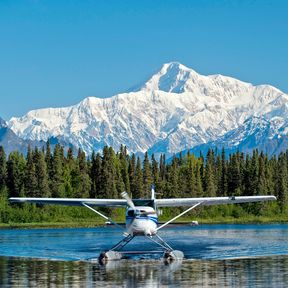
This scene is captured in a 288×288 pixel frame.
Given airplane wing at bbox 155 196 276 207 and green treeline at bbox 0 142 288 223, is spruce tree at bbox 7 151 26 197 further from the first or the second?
airplane wing at bbox 155 196 276 207

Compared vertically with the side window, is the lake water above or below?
below

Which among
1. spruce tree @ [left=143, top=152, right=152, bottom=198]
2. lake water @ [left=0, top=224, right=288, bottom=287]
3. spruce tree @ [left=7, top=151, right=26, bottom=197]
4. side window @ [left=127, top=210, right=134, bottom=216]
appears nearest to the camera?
lake water @ [left=0, top=224, right=288, bottom=287]

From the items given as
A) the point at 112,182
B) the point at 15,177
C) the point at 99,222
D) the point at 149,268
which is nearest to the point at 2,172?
the point at 15,177

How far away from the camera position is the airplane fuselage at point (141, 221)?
37.9 meters

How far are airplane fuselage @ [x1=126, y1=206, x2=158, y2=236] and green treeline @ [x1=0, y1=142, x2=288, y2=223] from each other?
6339cm

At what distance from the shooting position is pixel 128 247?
157 ft

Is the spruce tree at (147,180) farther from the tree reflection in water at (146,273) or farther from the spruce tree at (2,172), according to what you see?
the tree reflection in water at (146,273)

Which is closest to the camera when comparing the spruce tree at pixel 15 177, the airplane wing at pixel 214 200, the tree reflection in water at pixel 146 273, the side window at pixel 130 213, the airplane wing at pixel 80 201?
the tree reflection in water at pixel 146 273

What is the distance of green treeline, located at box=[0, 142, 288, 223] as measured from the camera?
105 meters

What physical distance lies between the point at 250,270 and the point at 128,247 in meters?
16.3

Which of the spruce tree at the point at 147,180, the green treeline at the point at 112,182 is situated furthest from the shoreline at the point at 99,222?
the spruce tree at the point at 147,180

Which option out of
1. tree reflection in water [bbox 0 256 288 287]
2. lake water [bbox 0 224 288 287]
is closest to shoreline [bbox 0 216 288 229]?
lake water [bbox 0 224 288 287]

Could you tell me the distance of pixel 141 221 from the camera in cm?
3791

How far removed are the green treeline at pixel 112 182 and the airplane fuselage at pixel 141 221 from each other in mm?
63392
